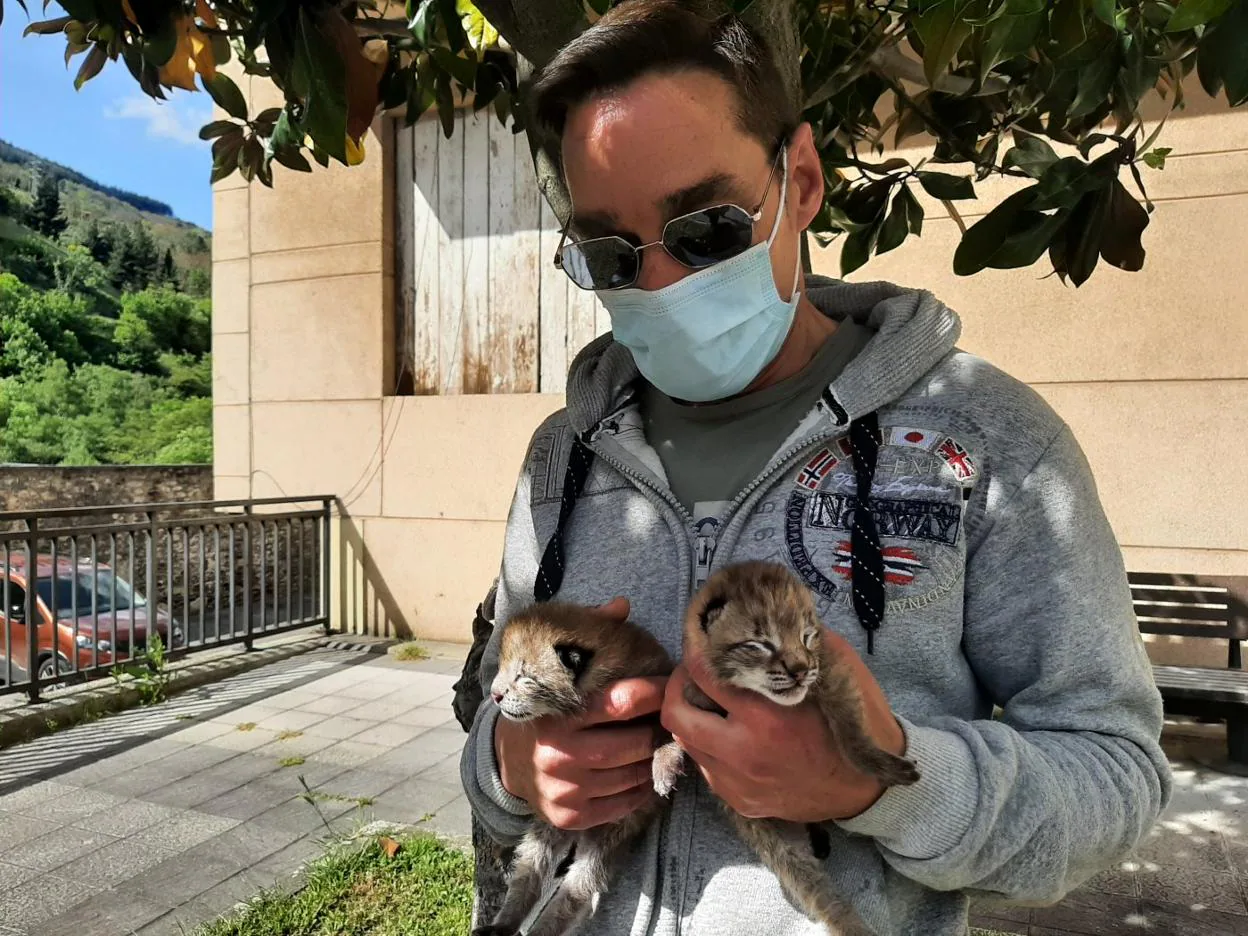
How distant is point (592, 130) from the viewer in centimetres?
146

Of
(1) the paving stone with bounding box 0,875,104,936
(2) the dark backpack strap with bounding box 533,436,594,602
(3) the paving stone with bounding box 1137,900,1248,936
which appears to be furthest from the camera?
(1) the paving stone with bounding box 0,875,104,936

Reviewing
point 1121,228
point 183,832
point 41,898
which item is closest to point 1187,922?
point 1121,228

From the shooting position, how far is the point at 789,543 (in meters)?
1.36

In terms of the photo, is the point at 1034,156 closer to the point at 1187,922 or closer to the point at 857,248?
the point at 857,248

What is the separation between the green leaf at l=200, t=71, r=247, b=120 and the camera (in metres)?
3.07

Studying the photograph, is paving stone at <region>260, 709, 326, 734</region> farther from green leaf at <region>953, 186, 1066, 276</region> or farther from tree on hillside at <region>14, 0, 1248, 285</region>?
green leaf at <region>953, 186, 1066, 276</region>

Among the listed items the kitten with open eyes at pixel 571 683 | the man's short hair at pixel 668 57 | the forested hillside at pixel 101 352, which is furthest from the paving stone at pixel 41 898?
the forested hillside at pixel 101 352

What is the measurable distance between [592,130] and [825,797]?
46.1 inches

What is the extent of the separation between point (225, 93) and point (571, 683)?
290 cm

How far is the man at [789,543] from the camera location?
3.80ft

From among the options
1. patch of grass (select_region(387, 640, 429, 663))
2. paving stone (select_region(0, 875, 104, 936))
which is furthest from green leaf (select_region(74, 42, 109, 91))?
patch of grass (select_region(387, 640, 429, 663))

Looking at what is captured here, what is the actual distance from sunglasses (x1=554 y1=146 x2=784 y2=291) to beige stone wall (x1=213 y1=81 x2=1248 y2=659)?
507 centimetres

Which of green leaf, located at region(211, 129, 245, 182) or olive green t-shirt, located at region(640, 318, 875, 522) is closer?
olive green t-shirt, located at region(640, 318, 875, 522)

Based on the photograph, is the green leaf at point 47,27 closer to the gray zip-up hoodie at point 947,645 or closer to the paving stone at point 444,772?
the gray zip-up hoodie at point 947,645
